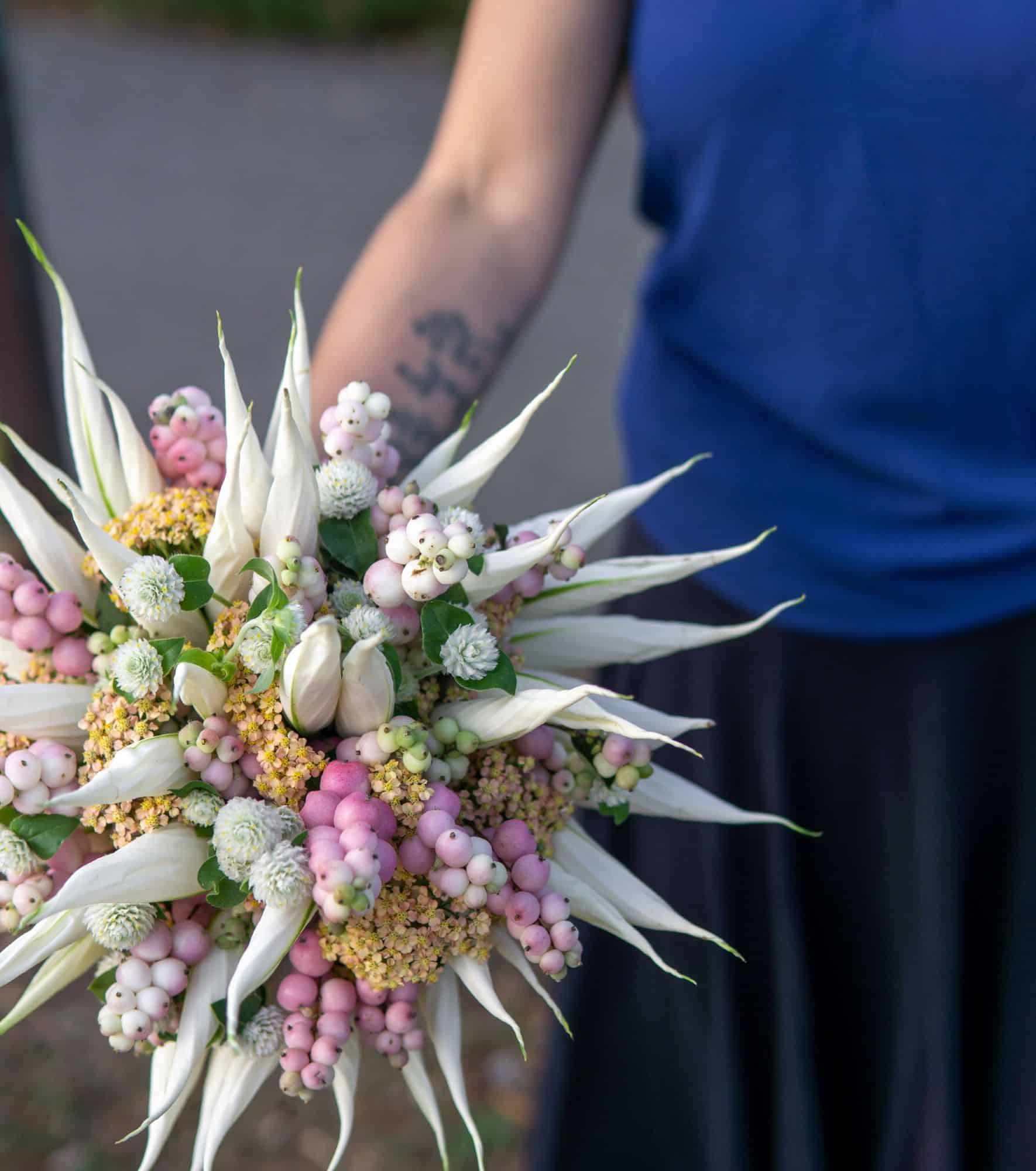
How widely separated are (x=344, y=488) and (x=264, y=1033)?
0.88 feet

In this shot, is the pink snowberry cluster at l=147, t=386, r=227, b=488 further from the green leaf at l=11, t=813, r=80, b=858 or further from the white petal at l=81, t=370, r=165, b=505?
the green leaf at l=11, t=813, r=80, b=858

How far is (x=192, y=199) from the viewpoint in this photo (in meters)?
4.07

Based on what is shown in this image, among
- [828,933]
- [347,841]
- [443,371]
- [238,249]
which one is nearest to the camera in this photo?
[347,841]

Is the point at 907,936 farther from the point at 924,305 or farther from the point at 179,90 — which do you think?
the point at 179,90

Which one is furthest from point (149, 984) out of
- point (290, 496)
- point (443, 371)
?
point (443, 371)

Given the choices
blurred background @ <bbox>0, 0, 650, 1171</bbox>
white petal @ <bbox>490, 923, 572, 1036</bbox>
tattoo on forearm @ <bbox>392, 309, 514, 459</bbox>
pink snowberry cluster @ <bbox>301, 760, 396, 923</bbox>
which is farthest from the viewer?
blurred background @ <bbox>0, 0, 650, 1171</bbox>

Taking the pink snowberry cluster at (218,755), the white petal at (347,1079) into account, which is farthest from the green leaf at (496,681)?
the white petal at (347,1079)

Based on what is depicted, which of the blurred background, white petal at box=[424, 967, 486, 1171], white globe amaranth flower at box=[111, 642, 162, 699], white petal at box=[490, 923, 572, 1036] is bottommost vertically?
the blurred background

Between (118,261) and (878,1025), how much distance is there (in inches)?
135

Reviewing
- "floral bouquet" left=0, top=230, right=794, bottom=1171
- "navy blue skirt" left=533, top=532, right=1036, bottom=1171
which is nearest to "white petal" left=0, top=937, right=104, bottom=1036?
"floral bouquet" left=0, top=230, right=794, bottom=1171

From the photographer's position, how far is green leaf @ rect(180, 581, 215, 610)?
0.53m

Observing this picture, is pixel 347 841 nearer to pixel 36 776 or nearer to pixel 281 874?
pixel 281 874

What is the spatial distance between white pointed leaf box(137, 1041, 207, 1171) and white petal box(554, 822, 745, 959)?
21cm

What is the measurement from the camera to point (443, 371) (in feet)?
2.82
